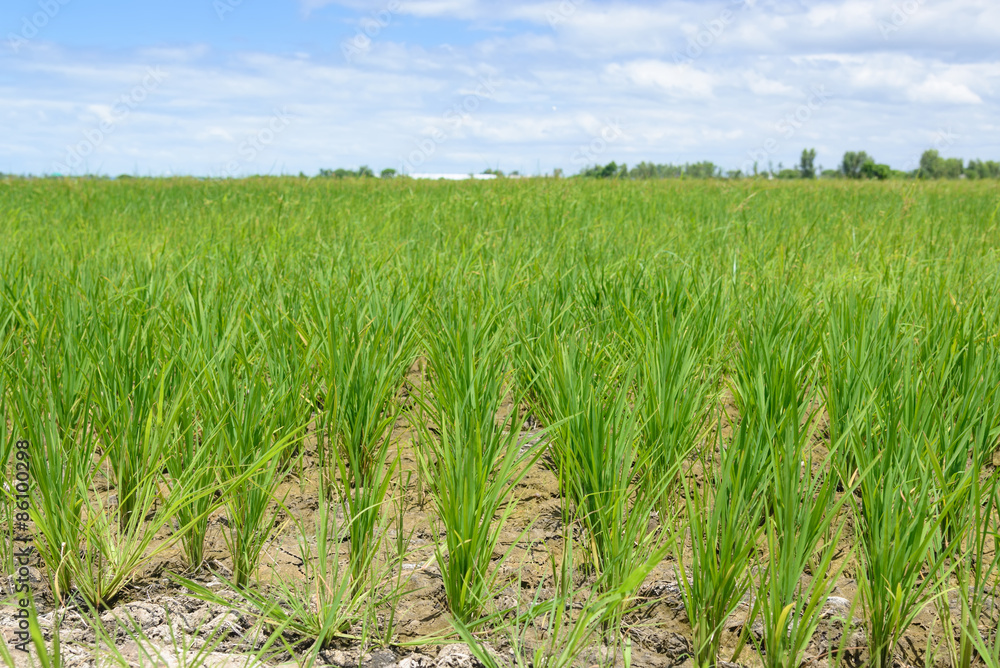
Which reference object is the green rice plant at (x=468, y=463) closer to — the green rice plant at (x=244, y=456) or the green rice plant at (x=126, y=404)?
the green rice plant at (x=244, y=456)

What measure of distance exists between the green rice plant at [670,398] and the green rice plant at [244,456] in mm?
841

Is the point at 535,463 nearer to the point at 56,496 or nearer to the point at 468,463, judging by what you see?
the point at 468,463

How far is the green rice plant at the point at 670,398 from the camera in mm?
1680

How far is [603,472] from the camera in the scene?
1.54m

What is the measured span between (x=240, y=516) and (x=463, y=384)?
0.60m

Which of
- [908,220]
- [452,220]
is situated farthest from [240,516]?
[908,220]

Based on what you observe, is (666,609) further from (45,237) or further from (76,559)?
(45,237)

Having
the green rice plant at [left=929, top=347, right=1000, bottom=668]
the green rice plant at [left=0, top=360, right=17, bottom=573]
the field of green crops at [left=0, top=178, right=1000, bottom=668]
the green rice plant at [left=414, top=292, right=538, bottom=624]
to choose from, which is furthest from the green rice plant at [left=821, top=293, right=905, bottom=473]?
the green rice plant at [left=0, top=360, right=17, bottom=573]

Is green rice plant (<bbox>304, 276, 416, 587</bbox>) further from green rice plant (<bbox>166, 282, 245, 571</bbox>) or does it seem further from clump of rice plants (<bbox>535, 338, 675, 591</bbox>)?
clump of rice plants (<bbox>535, 338, 675, 591</bbox>)

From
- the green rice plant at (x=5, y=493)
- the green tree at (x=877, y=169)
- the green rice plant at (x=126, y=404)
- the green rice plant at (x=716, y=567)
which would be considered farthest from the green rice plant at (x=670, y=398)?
the green tree at (x=877, y=169)

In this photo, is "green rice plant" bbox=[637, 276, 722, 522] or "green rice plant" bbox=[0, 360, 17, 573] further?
"green rice plant" bbox=[637, 276, 722, 522]

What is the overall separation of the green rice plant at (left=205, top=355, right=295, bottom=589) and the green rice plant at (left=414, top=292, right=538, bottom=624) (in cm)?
35

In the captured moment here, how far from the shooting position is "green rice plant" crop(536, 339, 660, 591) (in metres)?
1.40

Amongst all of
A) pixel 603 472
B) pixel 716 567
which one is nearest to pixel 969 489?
pixel 716 567
